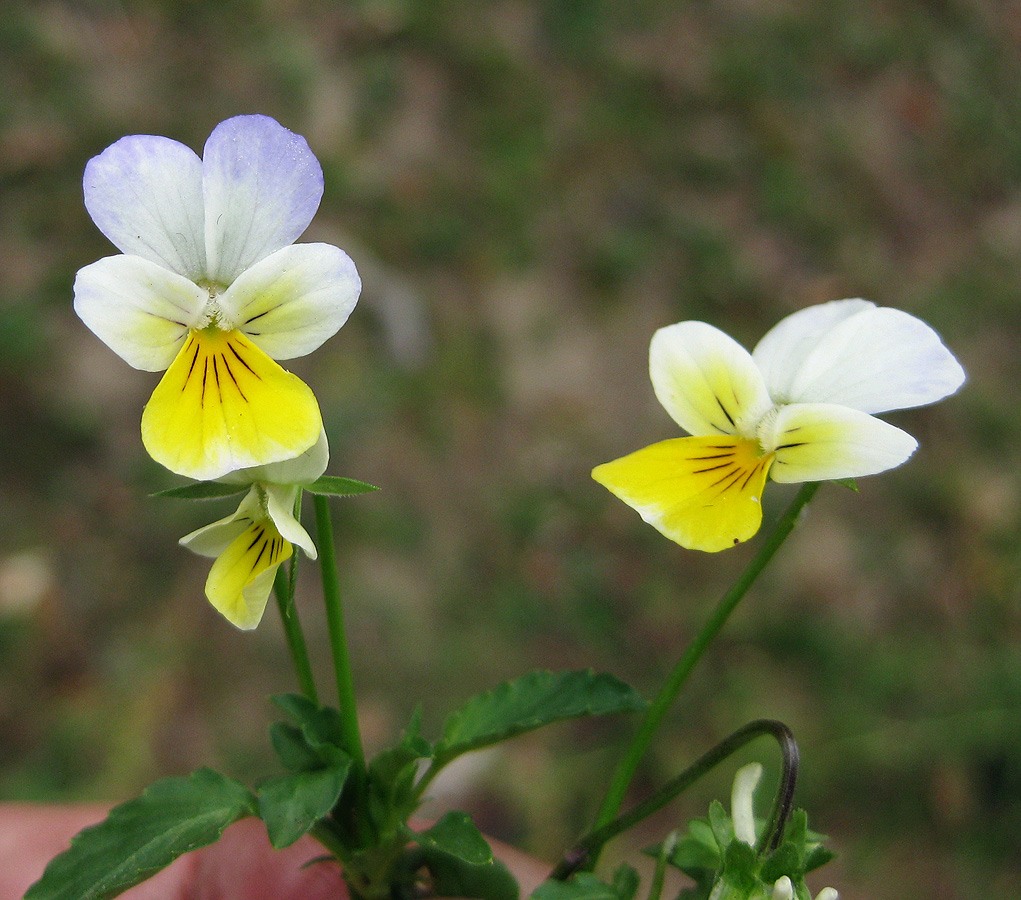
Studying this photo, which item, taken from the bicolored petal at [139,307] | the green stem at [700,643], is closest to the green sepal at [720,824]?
the green stem at [700,643]

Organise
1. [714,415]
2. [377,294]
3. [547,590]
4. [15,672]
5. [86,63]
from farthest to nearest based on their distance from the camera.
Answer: [86,63]
[377,294]
[547,590]
[15,672]
[714,415]

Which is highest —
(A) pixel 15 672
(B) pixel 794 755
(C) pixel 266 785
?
(B) pixel 794 755

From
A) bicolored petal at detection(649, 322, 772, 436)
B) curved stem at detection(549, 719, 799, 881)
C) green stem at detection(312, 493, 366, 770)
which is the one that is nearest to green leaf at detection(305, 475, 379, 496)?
green stem at detection(312, 493, 366, 770)

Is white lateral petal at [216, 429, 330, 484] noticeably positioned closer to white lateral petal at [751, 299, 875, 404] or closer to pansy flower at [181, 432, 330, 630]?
pansy flower at [181, 432, 330, 630]

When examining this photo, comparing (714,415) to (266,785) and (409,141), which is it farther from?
(409,141)

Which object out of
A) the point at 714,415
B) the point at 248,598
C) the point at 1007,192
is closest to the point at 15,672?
the point at 248,598

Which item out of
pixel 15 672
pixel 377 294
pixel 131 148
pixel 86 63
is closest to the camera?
pixel 131 148

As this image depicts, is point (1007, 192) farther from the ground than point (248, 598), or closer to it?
farther from the ground

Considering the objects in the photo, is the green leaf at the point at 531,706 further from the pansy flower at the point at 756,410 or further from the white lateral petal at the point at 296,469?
the white lateral petal at the point at 296,469

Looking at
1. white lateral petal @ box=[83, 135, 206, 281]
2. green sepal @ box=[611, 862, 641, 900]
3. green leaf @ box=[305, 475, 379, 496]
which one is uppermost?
white lateral petal @ box=[83, 135, 206, 281]
